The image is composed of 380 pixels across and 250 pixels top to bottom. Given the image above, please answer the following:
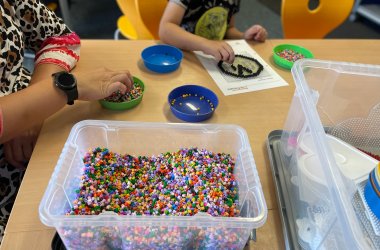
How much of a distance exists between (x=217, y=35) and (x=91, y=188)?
0.87 metres

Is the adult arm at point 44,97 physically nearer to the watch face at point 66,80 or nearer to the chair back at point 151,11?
the watch face at point 66,80

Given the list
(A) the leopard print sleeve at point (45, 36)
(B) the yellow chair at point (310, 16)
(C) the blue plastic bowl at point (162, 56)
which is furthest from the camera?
(B) the yellow chair at point (310, 16)

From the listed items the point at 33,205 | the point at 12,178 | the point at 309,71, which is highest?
the point at 309,71

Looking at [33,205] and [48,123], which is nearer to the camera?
[33,205]

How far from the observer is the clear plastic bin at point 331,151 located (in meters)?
0.43

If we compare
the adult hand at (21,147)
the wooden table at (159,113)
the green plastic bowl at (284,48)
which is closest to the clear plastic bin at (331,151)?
the wooden table at (159,113)

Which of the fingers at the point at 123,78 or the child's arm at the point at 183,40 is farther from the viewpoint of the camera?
the child's arm at the point at 183,40

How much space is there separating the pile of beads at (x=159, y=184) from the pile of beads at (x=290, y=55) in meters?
0.50

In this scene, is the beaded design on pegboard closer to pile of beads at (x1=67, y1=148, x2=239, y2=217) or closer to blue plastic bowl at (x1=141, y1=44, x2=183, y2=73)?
blue plastic bowl at (x1=141, y1=44, x2=183, y2=73)

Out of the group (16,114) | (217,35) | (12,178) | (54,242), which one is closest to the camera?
(54,242)

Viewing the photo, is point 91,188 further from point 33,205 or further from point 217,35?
point 217,35

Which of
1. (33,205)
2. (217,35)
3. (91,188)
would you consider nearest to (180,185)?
(91,188)

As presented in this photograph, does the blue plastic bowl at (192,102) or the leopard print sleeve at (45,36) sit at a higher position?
the leopard print sleeve at (45,36)

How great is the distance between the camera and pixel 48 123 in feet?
2.35
